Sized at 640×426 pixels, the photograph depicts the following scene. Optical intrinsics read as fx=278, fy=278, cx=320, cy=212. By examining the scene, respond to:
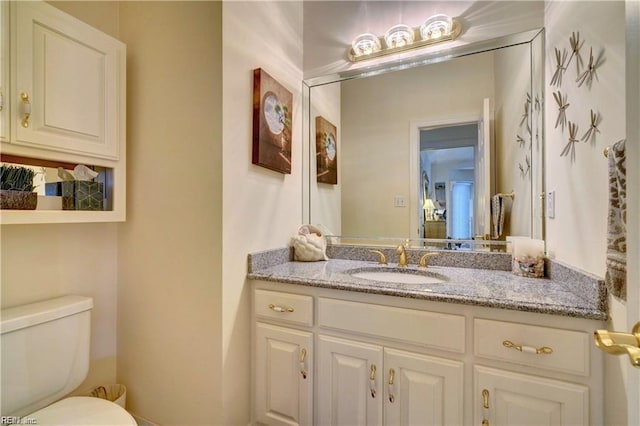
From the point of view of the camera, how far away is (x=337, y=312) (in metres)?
1.21

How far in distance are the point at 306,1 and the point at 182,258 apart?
6.22ft

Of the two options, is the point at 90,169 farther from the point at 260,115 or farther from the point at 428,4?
the point at 428,4

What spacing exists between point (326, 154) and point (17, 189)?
1546 mm

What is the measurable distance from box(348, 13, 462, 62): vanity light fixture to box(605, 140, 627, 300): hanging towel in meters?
1.20

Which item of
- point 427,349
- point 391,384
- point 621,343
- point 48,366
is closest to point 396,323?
point 427,349

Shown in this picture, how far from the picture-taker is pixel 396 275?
1562 millimetres

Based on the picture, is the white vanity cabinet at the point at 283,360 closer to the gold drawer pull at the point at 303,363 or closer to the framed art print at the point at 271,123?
the gold drawer pull at the point at 303,363

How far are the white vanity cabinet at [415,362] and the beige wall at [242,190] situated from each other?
0.31ft

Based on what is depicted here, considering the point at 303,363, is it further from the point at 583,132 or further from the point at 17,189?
the point at 583,132

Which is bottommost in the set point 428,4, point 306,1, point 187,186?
point 187,186

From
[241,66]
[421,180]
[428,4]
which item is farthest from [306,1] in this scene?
[421,180]

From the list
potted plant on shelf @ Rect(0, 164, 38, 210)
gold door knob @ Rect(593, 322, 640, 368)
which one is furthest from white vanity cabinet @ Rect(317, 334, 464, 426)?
potted plant on shelf @ Rect(0, 164, 38, 210)

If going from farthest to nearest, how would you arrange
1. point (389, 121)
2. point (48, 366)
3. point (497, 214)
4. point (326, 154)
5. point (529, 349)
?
point (326, 154) → point (389, 121) → point (497, 214) → point (48, 366) → point (529, 349)

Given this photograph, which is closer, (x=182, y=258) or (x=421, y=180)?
(x=182, y=258)
